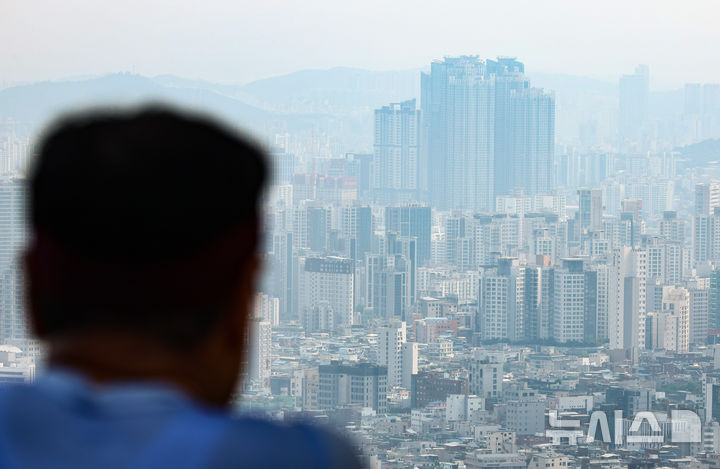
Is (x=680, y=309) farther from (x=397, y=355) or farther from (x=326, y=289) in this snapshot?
(x=326, y=289)

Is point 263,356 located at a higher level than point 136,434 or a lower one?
lower

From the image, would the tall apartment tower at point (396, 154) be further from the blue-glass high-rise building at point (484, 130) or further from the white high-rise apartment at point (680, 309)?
the white high-rise apartment at point (680, 309)

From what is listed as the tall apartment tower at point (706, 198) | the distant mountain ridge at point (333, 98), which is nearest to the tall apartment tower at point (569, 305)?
the tall apartment tower at point (706, 198)

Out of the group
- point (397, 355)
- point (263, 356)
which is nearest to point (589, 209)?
point (397, 355)

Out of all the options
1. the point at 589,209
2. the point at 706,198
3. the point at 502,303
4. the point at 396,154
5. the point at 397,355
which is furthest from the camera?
the point at 396,154

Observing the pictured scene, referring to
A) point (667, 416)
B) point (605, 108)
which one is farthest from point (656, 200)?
point (667, 416)

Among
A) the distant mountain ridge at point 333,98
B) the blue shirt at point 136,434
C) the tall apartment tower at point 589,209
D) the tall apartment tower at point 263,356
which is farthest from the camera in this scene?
the tall apartment tower at point 589,209

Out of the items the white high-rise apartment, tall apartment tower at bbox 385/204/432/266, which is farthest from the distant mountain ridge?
the white high-rise apartment
